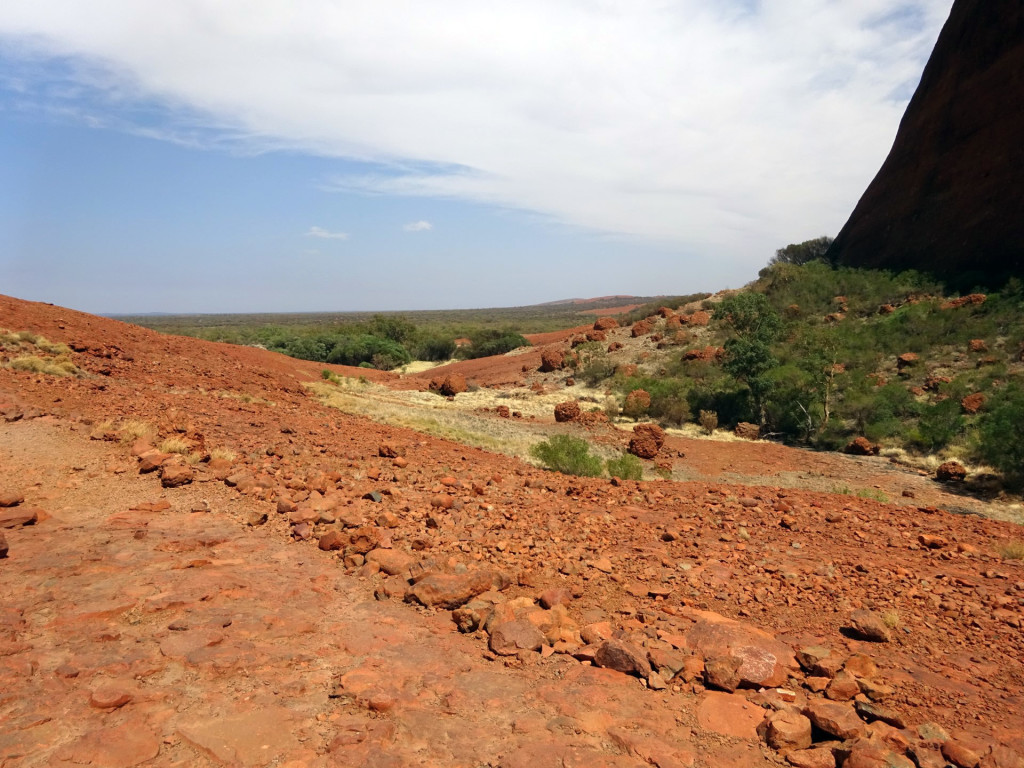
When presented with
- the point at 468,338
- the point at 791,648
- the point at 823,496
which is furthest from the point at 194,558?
the point at 468,338

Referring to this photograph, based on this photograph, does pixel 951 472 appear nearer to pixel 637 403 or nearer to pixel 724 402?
pixel 724 402

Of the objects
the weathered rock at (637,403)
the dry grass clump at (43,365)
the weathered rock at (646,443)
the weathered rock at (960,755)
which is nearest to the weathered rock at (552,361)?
the weathered rock at (637,403)

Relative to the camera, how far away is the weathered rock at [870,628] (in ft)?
15.6

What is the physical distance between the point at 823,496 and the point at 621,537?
4.89 m

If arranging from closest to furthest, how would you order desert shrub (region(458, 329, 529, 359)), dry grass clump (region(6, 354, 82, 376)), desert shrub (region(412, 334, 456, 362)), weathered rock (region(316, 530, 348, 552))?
weathered rock (region(316, 530, 348, 552)), dry grass clump (region(6, 354, 82, 376)), desert shrub (region(458, 329, 529, 359)), desert shrub (region(412, 334, 456, 362))

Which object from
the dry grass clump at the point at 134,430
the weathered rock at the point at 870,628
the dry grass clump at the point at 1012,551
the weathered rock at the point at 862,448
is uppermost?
the dry grass clump at the point at 134,430

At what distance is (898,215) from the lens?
29.0 m

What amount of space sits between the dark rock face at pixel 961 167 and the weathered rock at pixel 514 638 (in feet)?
85.5

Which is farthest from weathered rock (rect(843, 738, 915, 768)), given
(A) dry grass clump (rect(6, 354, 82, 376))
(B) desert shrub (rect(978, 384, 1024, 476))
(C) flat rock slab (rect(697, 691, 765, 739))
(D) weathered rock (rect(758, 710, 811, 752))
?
(A) dry grass clump (rect(6, 354, 82, 376))

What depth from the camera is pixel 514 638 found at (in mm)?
4414

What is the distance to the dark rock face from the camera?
23.6m

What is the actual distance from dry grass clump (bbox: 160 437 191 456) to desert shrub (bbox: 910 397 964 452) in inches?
674

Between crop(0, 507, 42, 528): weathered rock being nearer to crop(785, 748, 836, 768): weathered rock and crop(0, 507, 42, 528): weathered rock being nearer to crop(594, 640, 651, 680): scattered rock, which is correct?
crop(594, 640, 651, 680): scattered rock

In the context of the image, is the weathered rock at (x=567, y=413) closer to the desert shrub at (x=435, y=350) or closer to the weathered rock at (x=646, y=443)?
the weathered rock at (x=646, y=443)
